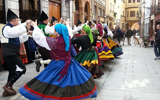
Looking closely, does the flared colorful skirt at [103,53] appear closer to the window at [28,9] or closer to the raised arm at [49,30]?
the raised arm at [49,30]

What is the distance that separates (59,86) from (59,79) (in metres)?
0.12

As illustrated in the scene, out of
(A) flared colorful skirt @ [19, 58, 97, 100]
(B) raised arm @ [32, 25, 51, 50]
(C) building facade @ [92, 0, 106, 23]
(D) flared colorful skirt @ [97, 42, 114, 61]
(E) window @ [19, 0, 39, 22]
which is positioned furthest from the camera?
(C) building facade @ [92, 0, 106, 23]

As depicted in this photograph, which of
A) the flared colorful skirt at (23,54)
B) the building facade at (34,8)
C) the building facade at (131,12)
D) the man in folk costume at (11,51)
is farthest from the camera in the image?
the building facade at (131,12)

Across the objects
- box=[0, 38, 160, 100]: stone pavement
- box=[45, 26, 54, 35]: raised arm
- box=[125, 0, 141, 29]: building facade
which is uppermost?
box=[125, 0, 141, 29]: building facade

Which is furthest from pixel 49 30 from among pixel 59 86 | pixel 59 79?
pixel 59 86

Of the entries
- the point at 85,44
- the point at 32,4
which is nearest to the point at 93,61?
the point at 85,44

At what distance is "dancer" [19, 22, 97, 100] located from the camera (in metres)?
3.03

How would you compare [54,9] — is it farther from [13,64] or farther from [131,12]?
[131,12]

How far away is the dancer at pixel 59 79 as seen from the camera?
3029 millimetres

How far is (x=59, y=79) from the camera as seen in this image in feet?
10.3

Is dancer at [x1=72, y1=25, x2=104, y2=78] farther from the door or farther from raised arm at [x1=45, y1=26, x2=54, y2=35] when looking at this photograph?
the door

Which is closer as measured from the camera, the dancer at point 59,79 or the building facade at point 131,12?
the dancer at point 59,79

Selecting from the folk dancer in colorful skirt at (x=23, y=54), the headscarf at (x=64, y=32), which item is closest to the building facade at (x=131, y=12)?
the folk dancer in colorful skirt at (x=23, y=54)

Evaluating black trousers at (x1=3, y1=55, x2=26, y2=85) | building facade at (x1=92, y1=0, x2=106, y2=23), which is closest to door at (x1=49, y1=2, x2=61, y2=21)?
black trousers at (x1=3, y1=55, x2=26, y2=85)
